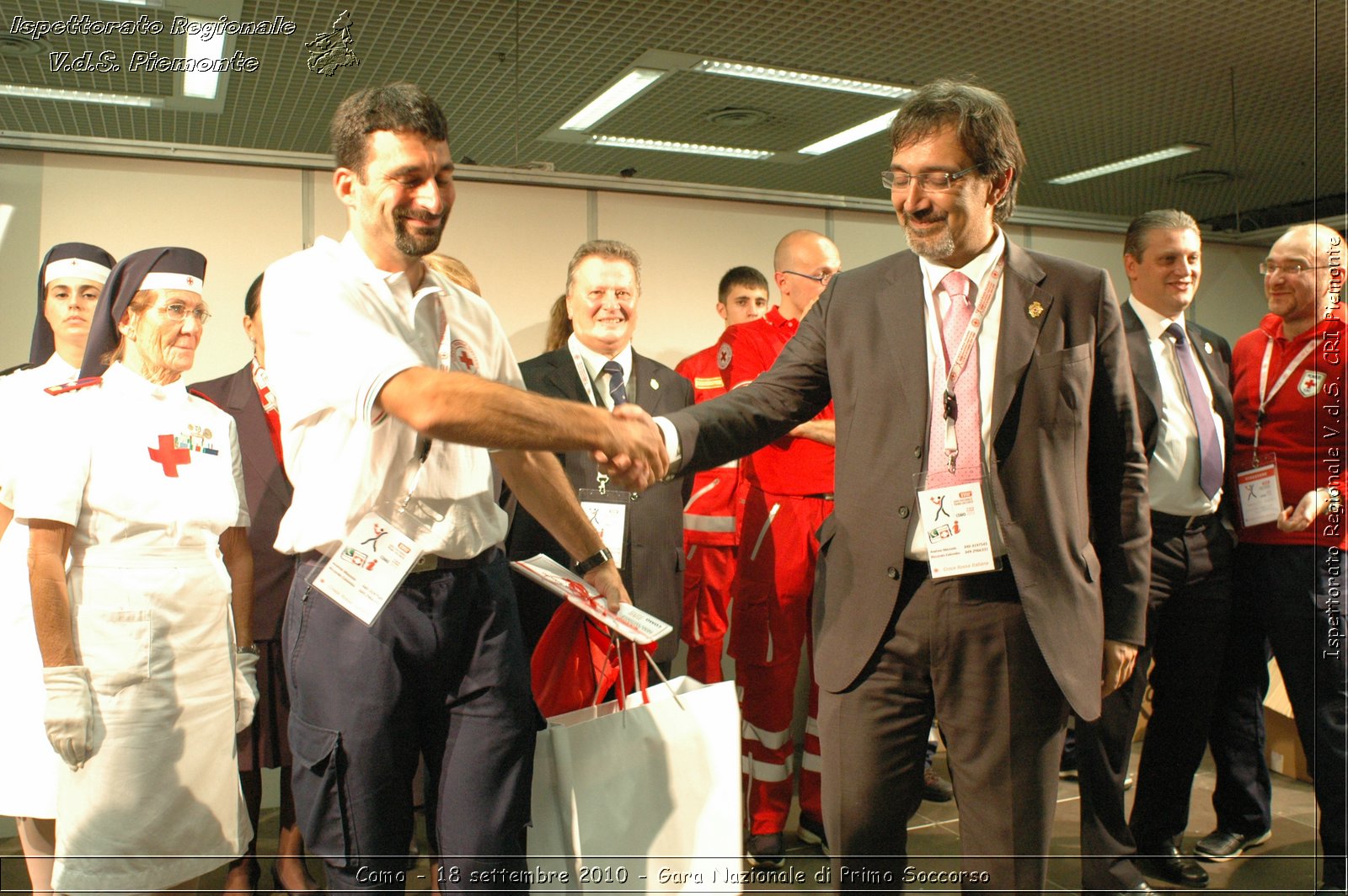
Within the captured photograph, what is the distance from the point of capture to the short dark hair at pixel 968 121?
1.86 meters

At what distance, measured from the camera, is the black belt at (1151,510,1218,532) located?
10.4 feet

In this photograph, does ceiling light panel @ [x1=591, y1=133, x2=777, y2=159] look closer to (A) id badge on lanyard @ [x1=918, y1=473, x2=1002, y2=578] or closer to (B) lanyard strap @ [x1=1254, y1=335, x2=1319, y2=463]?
(B) lanyard strap @ [x1=1254, y1=335, x2=1319, y2=463]

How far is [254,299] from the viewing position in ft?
11.1

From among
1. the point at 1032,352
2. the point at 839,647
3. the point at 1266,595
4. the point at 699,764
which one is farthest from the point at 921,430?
the point at 1266,595

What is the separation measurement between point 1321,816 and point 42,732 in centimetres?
385

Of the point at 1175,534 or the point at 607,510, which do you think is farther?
the point at 1175,534

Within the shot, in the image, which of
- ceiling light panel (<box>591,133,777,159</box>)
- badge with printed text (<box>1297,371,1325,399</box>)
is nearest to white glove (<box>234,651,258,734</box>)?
badge with printed text (<box>1297,371,1325,399</box>)

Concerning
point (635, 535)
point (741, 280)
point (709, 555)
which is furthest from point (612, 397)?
point (741, 280)

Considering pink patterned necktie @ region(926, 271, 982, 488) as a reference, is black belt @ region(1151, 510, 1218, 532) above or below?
below

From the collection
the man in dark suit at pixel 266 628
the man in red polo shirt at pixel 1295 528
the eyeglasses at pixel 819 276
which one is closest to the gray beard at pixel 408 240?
the man in dark suit at pixel 266 628

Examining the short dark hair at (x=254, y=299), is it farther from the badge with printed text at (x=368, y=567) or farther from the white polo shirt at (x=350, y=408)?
the badge with printed text at (x=368, y=567)

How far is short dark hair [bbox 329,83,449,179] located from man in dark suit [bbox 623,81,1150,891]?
0.73m

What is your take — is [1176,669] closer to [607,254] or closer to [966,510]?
[966,510]

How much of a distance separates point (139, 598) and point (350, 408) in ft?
3.87
